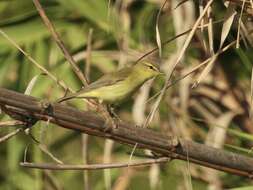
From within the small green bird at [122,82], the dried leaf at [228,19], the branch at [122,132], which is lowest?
the branch at [122,132]

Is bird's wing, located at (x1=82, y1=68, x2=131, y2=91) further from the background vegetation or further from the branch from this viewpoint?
the branch

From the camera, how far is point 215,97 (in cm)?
307

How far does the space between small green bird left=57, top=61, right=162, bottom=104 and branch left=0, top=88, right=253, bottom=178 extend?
658mm

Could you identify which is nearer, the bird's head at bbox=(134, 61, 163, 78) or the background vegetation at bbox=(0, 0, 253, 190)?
the bird's head at bbox=(134, 61, 163, 78)

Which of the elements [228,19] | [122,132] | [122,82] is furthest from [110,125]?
[122,82]

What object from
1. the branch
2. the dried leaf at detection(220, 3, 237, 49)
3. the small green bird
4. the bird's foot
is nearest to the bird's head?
the small green bird

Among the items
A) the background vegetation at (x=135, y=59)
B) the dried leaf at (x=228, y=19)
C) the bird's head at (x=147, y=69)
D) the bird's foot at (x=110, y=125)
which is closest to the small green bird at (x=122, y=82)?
the bird's head at (x=147, y=69)

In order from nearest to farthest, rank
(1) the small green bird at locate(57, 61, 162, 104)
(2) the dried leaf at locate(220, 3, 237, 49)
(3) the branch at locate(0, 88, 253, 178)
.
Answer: (3) the branch at locate(0, 88, 253, 178), (2) the dried leaf at locate(220, 3, 237, 49), (1) the small green bird at locate(57, 61, 162, 104)

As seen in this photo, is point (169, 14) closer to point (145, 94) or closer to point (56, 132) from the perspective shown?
point (145, 94)

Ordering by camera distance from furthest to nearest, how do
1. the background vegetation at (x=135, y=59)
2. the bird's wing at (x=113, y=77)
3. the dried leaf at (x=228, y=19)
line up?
the background vegetation at (x=135, y=59) < the bird's wing at (x=113, y=77) < the dried leaf at (x=228, y=19)

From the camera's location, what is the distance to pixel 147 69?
2.60m

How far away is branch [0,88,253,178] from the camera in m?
1.38

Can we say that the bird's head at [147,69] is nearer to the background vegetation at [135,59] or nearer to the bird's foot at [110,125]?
the background vegetation at [135,59]

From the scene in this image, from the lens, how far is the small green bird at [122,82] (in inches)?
92.0
